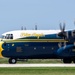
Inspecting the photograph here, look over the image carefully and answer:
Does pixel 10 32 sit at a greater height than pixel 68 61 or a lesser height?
greater

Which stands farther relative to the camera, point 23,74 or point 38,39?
point 38,39

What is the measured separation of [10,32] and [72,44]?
7.19 metres

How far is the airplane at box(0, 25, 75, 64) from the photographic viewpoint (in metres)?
46.3

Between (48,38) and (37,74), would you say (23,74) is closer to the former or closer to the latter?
(37,74)

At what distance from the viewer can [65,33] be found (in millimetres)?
47250

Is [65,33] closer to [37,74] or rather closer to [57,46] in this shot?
[57,46]

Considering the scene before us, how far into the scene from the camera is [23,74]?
89.5 ft

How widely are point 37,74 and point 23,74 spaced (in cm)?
93

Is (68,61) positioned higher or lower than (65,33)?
lower

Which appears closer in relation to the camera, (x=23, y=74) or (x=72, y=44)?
(x=23, y=74)

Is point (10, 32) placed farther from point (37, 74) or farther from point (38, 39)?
point (37, 74)

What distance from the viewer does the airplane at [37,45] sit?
4628 cm

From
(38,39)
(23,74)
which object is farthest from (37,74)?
(38,39)

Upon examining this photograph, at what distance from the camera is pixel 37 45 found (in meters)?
46.5
